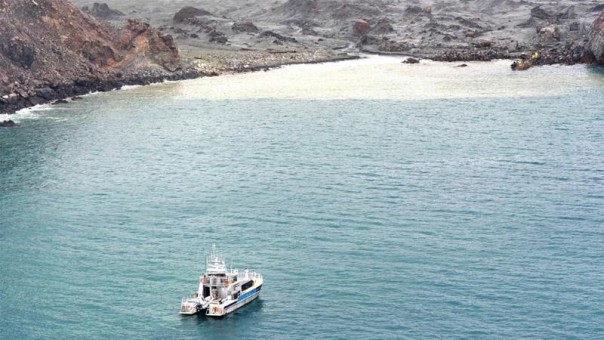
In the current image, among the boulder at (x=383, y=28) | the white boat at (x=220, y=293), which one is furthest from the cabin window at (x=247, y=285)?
the boulder at (x=383, y=28)

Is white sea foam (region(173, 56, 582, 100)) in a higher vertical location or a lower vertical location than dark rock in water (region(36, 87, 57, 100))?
higher

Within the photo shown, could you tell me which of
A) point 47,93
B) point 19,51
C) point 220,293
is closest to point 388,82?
point 47,93

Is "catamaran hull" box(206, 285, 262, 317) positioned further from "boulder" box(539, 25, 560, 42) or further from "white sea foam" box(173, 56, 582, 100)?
"boulder" box(539, 25, 560, 42)

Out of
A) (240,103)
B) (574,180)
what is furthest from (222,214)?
(240,103)

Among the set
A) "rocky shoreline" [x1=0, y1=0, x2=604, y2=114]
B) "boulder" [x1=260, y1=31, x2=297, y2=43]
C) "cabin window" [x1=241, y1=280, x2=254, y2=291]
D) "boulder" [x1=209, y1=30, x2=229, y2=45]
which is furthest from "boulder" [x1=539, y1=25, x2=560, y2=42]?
"cabin window" [x1=241, y1=280, x2=254, y2=291]

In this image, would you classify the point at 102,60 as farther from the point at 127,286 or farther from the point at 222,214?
the point at 127,286

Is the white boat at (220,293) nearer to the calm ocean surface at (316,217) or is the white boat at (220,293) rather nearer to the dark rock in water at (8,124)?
the calm ocean surface at (316,217)

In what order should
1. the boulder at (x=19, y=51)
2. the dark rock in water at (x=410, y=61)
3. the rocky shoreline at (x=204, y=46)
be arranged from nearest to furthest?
the boulder at (x=19, y=51) < the rocky shoreline at (x=204, y=46) < the dark rock in water at (x=410, y=61)
